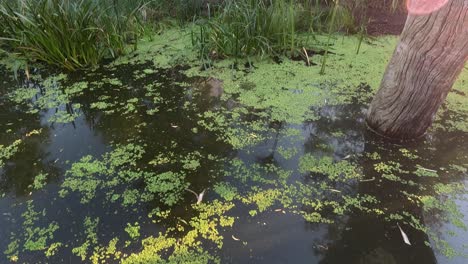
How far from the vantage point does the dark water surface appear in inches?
55.8

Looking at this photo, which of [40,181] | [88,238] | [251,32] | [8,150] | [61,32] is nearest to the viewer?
[88,238]

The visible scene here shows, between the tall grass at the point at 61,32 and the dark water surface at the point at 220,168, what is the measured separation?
0.24 m

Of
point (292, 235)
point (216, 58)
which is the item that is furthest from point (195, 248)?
point (216, 58)

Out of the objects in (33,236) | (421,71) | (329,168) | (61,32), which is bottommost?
(33,236)

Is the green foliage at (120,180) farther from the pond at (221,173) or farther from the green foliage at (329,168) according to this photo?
the green foliage at (329,168)

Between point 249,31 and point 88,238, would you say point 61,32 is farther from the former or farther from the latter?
point 88,238

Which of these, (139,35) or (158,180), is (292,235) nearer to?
(158,180)

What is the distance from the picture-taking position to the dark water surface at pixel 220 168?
55.8 inches

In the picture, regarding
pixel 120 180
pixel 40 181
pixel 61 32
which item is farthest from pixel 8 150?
pixel 61 32

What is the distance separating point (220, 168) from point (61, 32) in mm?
1734

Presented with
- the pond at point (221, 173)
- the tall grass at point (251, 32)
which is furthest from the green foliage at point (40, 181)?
the tall grass at point (251, 32)

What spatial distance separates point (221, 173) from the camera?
1806mm

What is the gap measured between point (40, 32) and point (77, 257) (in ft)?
6.56

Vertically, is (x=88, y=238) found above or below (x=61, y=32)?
below
